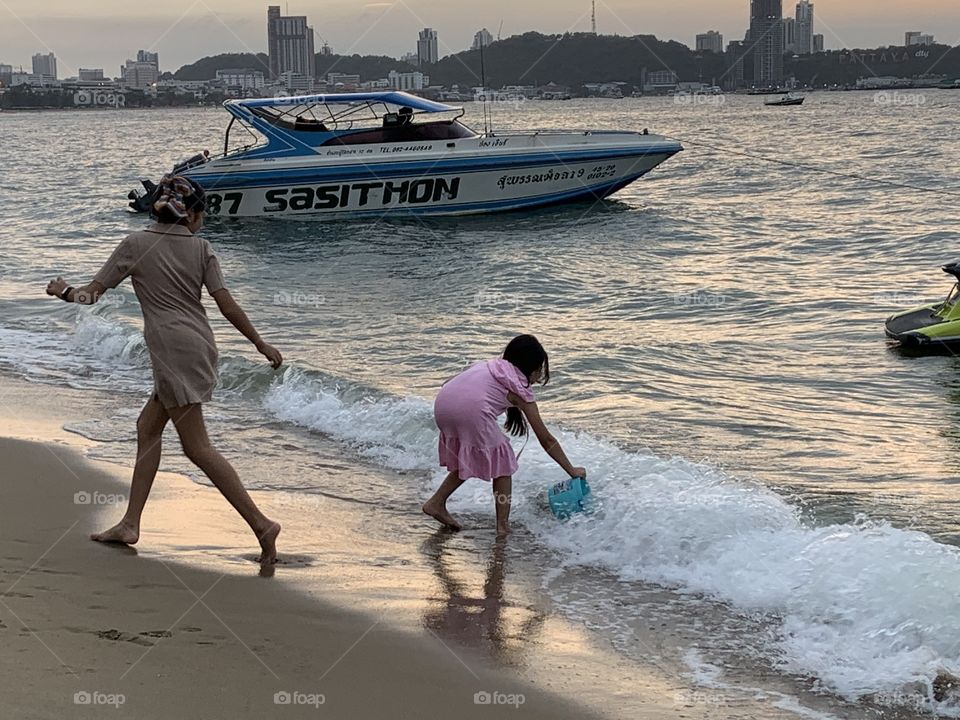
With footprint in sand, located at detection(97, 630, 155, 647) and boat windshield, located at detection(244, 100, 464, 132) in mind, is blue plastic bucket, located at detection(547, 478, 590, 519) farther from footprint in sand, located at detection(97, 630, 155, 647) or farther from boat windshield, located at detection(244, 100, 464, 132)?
boat windshield, located at detection(244, 100, 464, 132)

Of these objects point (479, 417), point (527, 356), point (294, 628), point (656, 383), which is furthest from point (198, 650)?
point (656, 383)

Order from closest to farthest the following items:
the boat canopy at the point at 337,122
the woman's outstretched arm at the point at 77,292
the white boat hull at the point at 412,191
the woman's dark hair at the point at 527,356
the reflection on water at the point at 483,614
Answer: the reflection on water at the point at 483,614, the woman's outstretched arm at the point at 77,292, the woman's dark hair at the point at 527,356, the boat canopy at the point at 337,122, the white boat hull at the point at 412,191

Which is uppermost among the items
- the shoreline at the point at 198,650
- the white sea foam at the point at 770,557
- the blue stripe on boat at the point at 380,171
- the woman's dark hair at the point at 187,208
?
the blue stripe on boat at the point at 380,171

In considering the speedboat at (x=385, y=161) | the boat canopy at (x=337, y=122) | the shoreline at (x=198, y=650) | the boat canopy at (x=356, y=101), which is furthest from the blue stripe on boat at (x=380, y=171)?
the shoreline at (x=198, y=650)

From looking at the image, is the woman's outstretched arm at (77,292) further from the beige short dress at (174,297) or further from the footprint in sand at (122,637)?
the footprint in sand at (122,637)

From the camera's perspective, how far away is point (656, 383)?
1063 cm

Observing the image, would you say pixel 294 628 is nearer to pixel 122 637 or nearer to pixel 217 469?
pixel 122 637

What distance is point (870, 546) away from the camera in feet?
19.3

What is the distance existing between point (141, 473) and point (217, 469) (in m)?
0.44

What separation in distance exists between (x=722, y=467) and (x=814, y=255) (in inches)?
460

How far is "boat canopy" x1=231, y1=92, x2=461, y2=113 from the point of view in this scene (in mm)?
23016

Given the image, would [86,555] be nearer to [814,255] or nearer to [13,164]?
[814,255]

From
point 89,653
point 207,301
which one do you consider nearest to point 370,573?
point 89,653

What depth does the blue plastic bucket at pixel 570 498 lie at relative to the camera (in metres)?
6.73
